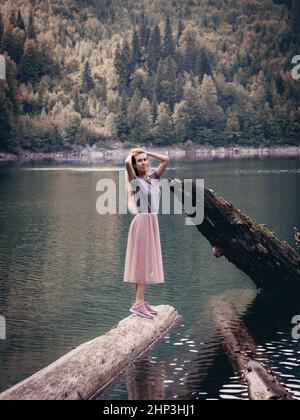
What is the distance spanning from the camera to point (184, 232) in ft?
178

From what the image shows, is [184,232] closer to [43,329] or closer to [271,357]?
[43,329]

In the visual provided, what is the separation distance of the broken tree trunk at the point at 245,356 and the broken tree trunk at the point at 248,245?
5.19 feet

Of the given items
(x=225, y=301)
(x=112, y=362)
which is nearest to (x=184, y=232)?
(x=225, y=301)

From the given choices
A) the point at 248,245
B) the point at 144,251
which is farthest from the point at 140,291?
the point at 248,245

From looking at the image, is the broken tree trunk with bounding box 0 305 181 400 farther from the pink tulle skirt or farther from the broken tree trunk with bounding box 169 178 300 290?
the broken tree trunk with bounding box 169 178 300 290

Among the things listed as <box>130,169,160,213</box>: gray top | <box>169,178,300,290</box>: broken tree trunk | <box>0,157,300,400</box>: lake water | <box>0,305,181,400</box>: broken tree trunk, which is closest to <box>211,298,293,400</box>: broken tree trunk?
<box>0,157,300,400</box>: lake water

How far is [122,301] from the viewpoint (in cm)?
3088

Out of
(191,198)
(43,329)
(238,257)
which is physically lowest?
(43,329)

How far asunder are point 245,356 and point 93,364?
5.10 metres

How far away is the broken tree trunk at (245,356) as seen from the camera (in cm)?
1708

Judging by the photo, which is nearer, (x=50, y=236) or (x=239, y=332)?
(x=239, y=332)

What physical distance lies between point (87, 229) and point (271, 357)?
3689 centimetres

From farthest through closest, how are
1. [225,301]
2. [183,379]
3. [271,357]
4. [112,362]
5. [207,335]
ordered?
[225,301], [207,335], [271,357], [183,379], [112,362]

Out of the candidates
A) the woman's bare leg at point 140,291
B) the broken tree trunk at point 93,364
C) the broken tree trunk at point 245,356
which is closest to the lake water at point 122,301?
the broken tree trunk at point 245,356
